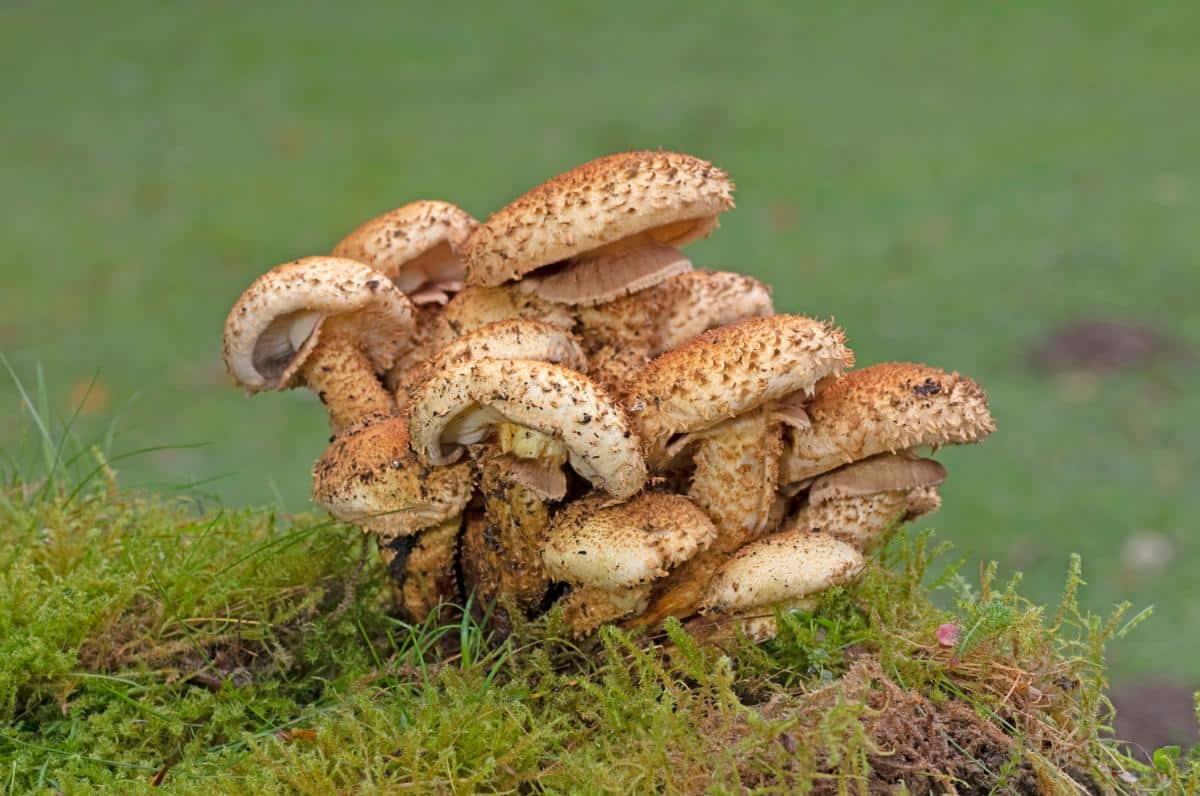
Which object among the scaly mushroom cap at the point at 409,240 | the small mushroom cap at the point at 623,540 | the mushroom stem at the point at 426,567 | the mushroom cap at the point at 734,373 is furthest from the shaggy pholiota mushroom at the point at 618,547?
the scaly mushroom cap at the point at 409,240

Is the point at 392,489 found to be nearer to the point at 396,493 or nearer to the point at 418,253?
the point at 396,493

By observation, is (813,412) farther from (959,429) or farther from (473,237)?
(473,237)

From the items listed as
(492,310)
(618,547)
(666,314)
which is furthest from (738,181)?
(618,547)

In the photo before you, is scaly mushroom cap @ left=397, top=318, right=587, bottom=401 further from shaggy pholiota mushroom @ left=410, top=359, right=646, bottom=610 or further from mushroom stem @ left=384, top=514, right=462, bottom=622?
mushroom stem @ left=384, top=514, right=462, bottom=622

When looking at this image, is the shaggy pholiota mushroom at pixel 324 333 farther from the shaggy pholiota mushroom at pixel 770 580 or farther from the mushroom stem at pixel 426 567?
the shaggy pholiota mushroom at pixel 770 580

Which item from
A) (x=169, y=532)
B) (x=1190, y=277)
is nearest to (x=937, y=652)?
(x=169, y=532)

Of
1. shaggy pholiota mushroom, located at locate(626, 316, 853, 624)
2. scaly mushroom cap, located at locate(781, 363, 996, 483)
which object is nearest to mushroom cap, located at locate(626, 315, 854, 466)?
shaggy pholiota mushroom, located at locate(626, 316, 853, 624)
